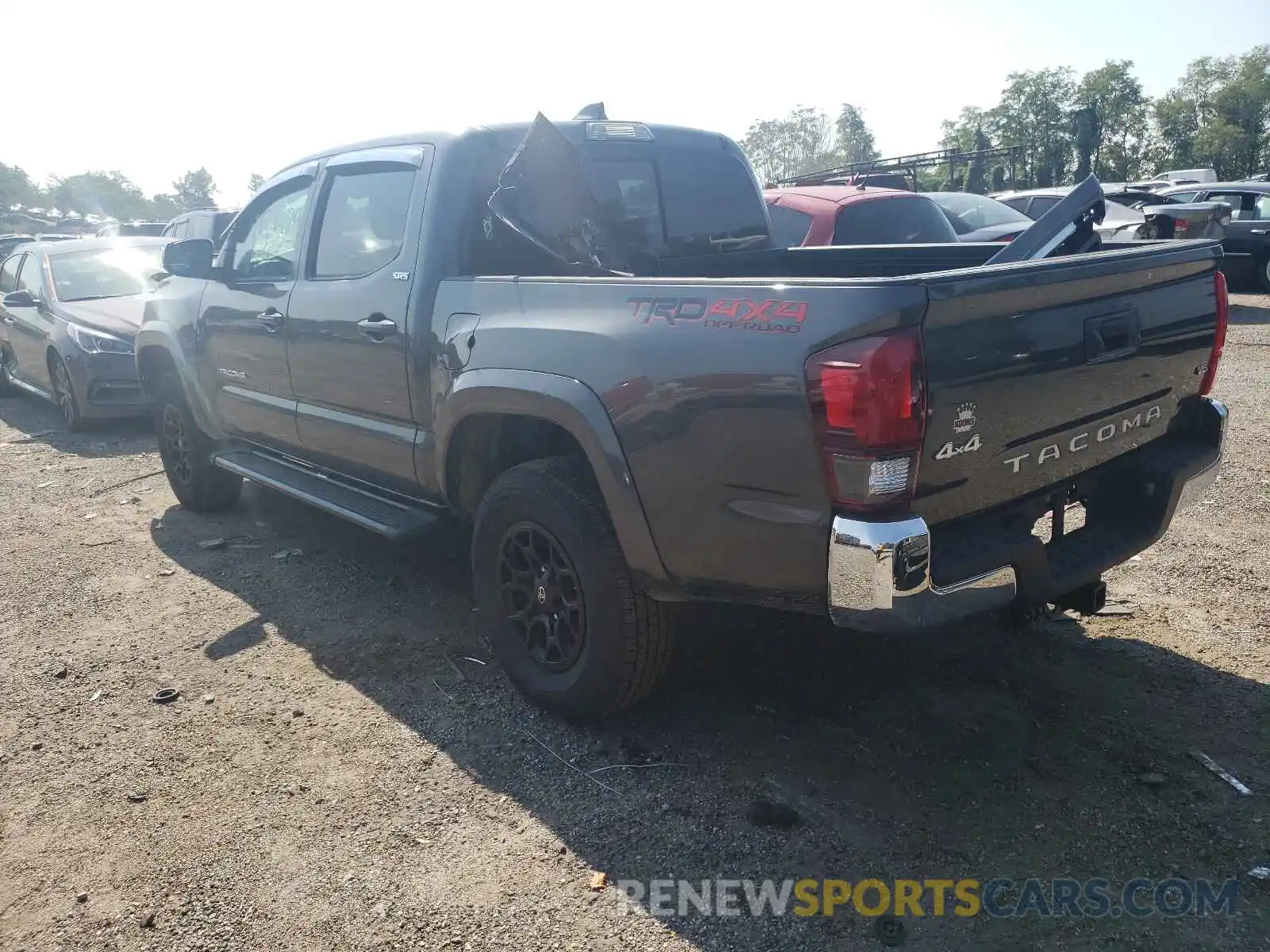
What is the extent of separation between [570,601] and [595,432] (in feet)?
2.16

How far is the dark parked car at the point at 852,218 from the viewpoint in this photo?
25.3 ft

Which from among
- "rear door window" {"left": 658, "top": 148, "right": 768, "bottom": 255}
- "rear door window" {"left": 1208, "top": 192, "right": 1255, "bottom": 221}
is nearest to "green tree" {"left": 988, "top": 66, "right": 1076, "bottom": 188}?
"rear door window" {"left": 1208, "top": 192, "right": 1255, "bottom": 221}

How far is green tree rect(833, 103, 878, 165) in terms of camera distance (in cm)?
7450

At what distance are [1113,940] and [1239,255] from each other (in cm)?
1458

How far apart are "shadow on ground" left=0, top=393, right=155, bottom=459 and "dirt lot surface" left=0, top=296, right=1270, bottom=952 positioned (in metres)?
3.95

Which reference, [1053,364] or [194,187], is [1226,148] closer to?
[1053,364]

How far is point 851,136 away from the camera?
76750 millimetres

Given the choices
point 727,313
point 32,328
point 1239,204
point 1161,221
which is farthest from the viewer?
point 1239,204

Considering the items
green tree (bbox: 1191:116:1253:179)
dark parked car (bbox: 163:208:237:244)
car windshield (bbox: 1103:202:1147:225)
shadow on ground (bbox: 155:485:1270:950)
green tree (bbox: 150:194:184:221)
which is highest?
green tree (bbox: 150:194:184:221)

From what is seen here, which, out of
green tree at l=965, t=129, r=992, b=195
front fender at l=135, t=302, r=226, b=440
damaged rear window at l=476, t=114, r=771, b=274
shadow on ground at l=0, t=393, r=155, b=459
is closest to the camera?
damaged rear window at l=476, t=114, r=771, b=274

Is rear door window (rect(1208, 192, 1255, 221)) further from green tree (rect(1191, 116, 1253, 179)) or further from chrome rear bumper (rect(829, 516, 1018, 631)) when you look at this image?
green tree (rect(1191, 116, 1253, 179))

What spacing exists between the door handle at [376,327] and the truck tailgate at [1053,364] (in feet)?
7.33

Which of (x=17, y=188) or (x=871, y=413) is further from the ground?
(x=17, y=188)

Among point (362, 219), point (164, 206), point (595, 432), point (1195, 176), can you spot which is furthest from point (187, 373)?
point (164, 206)
